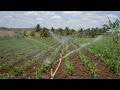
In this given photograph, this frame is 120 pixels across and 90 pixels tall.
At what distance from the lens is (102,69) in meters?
7.54

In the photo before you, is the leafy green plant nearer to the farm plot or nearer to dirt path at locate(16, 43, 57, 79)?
the farm plot

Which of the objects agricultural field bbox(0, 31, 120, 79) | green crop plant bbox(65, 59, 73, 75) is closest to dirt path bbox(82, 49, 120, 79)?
agricultural field bbox(0, 31, 120, 79)

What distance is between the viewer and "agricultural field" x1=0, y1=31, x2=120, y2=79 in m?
7.26

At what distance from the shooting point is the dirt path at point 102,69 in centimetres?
717

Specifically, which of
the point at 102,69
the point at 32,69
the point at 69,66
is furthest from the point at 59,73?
the point at 102,69

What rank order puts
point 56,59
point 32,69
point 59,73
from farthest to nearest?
point 56,59, point 32,69, point 59,73

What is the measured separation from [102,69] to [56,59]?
1.16 m

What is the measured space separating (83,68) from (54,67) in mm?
868

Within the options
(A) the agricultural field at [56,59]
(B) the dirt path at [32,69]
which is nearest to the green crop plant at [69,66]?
(A) the agricultural field at [56,59]

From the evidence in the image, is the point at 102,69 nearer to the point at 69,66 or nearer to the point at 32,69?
the point at 69,66

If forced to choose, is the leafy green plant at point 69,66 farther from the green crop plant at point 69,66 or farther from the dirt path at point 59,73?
the dirt path at point 59,73
